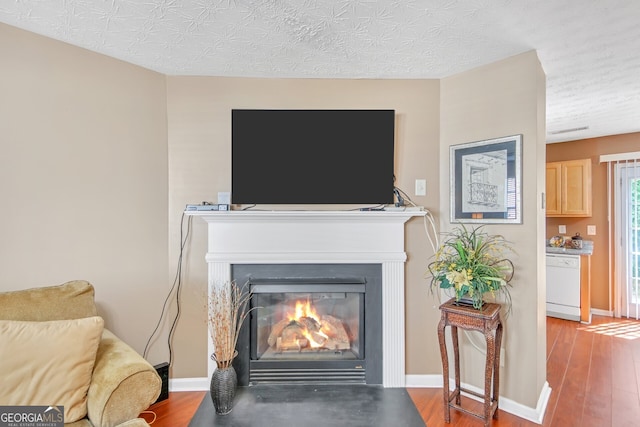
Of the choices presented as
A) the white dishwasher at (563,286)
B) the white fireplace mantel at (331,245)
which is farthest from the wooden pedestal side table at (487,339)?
the white dishwasher at (563,286)

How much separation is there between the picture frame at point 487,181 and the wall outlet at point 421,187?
181mm

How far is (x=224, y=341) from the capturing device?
188cm

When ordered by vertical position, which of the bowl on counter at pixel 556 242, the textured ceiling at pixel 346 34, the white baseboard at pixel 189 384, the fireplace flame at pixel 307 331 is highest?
the textured ceiling at pixel 346 34

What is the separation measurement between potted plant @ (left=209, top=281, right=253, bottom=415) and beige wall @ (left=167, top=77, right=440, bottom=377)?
24 cm

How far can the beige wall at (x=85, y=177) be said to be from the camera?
1.67 metres

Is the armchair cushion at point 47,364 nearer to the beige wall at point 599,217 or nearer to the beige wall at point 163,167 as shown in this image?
the beige wall at point 163,167

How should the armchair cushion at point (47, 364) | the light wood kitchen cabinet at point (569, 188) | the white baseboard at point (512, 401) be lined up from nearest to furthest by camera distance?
the armchair cushion at point (47, 364), the white baseboard at point (512, 401), the light wood kitchen cabinet at point (569, 188)

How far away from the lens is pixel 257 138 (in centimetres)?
212

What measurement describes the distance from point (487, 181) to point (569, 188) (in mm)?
2848

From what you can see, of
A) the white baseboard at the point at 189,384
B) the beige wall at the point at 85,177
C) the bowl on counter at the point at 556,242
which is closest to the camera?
the beige wall at the point at 85,177

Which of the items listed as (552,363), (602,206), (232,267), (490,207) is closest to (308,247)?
(232,267)

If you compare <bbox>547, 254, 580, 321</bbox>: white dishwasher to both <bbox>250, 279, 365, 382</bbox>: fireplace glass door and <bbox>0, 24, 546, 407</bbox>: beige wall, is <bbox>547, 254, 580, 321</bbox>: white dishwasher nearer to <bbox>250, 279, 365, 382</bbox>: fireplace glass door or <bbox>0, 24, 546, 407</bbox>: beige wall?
<bbox>0, 24, 546, 407</bbox>: beige wall

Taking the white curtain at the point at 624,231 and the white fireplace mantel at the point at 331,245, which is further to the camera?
the white curtain at the point at 624,231

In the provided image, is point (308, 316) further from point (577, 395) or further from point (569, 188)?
point (569, 188)
